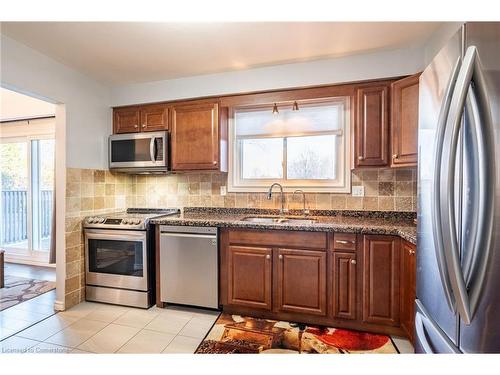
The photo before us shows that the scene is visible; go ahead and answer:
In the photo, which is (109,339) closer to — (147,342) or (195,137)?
(147,342)

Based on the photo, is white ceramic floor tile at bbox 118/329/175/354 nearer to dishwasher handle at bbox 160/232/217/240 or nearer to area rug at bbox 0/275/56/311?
dishwasher handle at bbox 160/232/217/240

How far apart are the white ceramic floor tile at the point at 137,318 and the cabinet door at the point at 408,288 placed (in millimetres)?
2140

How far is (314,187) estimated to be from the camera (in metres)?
2.70

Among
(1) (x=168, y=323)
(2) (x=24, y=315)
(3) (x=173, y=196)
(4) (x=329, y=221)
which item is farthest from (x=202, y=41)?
(2) (x=24, y=315)

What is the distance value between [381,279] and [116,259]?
2.52 m

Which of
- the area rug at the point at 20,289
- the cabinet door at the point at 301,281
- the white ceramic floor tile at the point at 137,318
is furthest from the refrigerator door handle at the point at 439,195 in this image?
the area rug at the point at 20,289

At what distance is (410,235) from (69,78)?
3403mm

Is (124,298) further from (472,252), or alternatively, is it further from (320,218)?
(472,252)

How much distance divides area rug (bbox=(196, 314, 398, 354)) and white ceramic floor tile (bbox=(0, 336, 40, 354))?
132 cm

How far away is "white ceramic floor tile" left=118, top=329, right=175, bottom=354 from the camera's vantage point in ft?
A: 6.02

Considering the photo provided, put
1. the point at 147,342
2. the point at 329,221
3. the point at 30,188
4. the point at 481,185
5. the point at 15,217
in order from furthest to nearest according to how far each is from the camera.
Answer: the point at 15,217, the point at 30,188, the point at 329,221, the point at 147,342, the point at 481,185

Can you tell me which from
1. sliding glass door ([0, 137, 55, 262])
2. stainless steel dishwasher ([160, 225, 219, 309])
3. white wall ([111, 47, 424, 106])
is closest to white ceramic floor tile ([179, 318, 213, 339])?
stainless steel dishwasher ([160, 225, 219, 309])

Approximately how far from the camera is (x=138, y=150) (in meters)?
2.83
